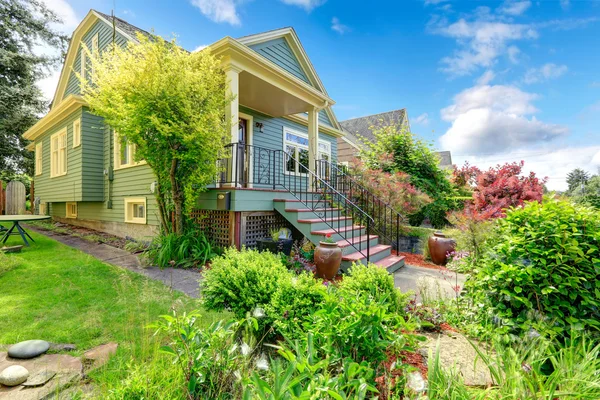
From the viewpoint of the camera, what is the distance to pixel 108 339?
2.33 meters

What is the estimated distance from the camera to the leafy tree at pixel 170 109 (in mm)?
4605

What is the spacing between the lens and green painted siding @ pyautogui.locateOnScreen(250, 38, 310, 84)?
7340 mm

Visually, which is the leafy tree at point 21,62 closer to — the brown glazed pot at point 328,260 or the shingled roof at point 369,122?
the shingled roof at point 369,122

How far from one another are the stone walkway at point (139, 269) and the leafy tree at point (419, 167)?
295 inches

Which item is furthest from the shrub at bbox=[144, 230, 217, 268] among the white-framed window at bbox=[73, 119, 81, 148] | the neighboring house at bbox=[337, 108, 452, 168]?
the neighboring house at bbox=[337, 108, 452, 168]

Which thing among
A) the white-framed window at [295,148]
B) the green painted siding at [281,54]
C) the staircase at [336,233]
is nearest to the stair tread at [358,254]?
the staircase at [336,233]

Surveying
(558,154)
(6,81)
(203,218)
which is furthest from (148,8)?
(6,81)

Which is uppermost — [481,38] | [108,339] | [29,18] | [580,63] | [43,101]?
[29,18]

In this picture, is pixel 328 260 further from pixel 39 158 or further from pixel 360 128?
pixel 360 128

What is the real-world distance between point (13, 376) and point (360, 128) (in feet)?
69.4

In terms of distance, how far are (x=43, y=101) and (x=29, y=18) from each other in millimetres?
4427

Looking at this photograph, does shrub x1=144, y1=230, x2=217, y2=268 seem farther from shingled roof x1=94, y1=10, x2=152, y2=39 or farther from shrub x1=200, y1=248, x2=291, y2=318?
shingled roof x1=94, y1=10, x2=152, y2=39

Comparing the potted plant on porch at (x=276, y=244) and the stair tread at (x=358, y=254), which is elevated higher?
the potted plant on porch at (x=276, y=244)

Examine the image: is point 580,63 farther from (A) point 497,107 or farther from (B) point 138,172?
(B) point 138,172
